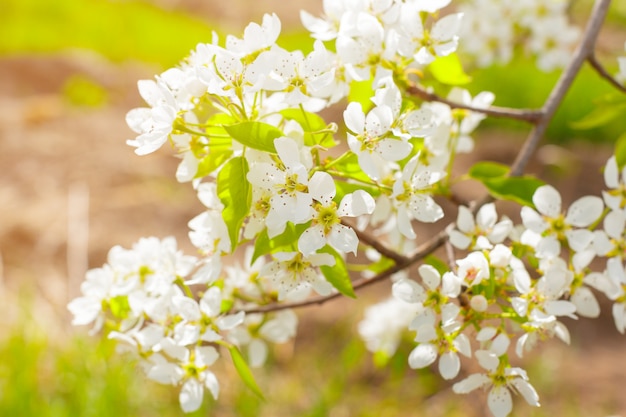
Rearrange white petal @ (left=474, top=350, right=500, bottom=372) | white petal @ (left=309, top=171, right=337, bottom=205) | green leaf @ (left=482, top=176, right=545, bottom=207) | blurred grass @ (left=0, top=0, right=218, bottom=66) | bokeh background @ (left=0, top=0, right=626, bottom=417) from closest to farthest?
1. white petal @ (left=309, top=171, right=337, bottom=205)
2. white petal @ (left=474, top=350, right=500, bottom=372)
3. green leaf @ (left=482, top=176, right=545, bottom=207)
4. bokeh background @ (left=0, top=0, right=626, bottom=417)
5. blurred grass @ (left=0, top=0, right=218, bottom=66)

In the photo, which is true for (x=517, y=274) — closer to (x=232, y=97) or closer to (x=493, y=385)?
(x=493, y=385)

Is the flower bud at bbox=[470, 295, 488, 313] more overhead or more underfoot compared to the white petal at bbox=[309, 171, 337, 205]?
more underfoot

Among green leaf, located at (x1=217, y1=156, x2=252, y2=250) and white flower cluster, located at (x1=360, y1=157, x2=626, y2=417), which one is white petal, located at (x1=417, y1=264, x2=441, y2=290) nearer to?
white flower cluster, located at (x1=360, y1=157, x2=626, y2=417)

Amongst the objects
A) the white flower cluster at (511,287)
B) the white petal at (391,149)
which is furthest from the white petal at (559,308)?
the white petal at (391,149)

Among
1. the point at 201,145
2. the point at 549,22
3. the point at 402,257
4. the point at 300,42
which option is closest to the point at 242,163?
the point at 201,145

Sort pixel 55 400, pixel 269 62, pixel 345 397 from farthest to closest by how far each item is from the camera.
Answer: pixel 345 397 < pixel 55 400 < pixel 269 62

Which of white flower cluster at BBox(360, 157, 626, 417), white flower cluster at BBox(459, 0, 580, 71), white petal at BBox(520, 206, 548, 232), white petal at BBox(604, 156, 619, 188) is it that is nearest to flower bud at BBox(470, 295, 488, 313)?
white flower cluster at BBox(360, 157, 626, 417)

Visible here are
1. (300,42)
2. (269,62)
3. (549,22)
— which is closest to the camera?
(269,62)

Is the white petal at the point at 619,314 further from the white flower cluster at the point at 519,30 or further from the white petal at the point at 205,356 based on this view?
the white flower cluster at the point at 519,30
